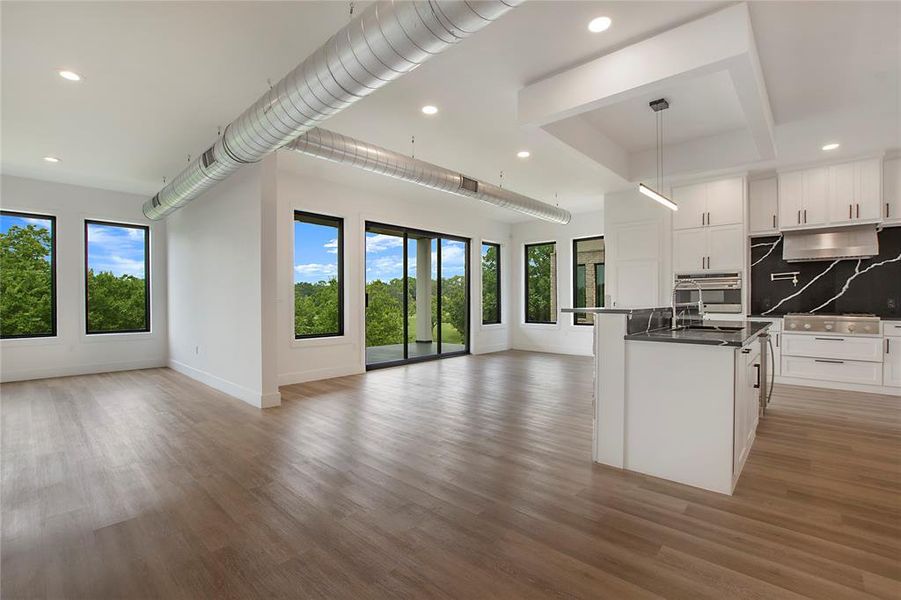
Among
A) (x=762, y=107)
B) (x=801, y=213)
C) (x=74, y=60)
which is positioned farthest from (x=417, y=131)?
(x=801, y=213)

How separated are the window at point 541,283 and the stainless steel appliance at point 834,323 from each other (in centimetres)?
423

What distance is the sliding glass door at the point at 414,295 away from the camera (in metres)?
7.17

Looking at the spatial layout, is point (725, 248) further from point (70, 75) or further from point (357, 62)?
point (70, 75)

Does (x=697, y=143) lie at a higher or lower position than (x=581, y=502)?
higher

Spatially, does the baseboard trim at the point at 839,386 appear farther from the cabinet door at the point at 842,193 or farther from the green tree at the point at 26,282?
the green tree at the point at 26,282

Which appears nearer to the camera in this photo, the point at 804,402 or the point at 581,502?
the point at 581,502

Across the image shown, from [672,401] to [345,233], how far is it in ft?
17.0

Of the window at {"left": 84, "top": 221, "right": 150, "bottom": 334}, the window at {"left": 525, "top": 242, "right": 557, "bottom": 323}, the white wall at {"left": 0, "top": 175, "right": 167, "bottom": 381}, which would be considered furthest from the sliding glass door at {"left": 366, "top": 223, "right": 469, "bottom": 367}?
the window at {"left": 84, "top": 221, "right": 150, "bottom": 334}

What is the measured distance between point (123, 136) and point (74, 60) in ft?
5.28

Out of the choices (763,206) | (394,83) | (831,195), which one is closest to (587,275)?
(763,206)

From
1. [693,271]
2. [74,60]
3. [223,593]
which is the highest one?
[74,60]

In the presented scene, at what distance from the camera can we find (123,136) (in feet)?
14.8

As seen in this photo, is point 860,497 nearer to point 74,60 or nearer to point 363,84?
point 363,84

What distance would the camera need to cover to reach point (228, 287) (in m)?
5.29
